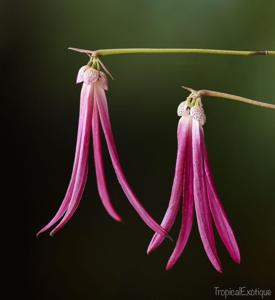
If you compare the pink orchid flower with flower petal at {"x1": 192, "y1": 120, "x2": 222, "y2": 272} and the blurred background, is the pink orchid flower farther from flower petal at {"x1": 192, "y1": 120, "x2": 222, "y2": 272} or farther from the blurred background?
the blurred background

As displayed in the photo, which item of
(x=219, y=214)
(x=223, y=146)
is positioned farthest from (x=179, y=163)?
(x=223, y=146)

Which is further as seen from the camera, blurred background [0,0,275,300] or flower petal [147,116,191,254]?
blurred background [0,0,275,300]

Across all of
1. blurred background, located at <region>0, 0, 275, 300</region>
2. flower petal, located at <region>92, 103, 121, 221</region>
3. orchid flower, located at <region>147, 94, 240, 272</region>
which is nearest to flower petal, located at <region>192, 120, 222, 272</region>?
orchid flower, located at <region>147, 94, 240, 272</region>

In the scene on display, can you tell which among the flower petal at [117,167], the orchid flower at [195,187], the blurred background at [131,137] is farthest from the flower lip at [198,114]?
the blurred background at [131,137]

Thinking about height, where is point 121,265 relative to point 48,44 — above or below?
below

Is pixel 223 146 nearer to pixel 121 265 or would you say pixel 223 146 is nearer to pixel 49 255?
pixel 121 265

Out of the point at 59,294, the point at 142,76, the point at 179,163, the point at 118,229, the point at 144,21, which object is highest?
the point at 144,21

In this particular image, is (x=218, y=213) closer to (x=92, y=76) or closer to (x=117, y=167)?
(x=117, y=167)
